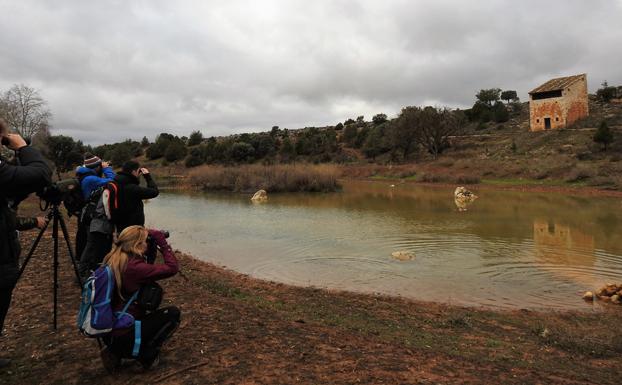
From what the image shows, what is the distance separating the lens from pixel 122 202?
586 centimetres

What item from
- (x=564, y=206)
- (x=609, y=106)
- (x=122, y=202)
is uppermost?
(x=609, y=106)

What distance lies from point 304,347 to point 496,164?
3969 centimetres

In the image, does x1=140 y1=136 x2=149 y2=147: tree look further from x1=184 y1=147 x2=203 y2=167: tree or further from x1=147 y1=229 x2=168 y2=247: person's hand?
x1=147 y1=229 x2=168 y2=247: person's hand

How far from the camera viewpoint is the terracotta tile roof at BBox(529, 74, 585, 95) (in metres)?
50.0

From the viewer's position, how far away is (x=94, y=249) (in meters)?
5.93

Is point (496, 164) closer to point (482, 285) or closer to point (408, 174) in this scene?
point (408, 174)

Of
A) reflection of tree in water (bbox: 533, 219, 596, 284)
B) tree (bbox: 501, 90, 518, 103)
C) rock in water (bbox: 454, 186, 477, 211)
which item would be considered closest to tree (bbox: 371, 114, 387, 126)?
tree (bbox: 501, 90, 518, 103)

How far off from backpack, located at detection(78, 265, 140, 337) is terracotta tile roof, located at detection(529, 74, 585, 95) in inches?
2198

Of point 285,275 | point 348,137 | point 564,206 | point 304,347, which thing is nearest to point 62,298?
point 304,347

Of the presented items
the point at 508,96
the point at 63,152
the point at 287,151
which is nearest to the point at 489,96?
the point at 508,96

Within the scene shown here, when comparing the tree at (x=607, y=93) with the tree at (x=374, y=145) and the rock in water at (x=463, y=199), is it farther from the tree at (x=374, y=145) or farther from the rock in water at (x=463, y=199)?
the rock in water at (x=463, y=199)

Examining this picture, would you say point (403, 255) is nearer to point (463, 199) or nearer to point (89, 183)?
point (89, 183)

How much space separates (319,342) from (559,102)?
54222 mm

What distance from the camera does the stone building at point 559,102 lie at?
5000 cm
